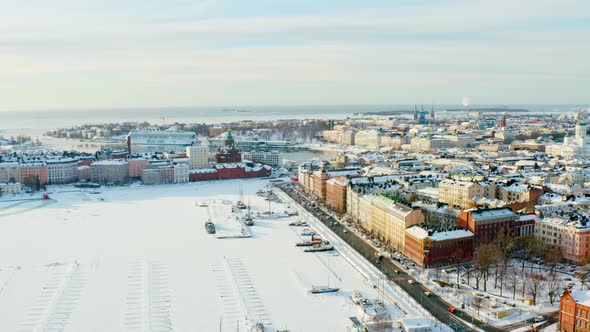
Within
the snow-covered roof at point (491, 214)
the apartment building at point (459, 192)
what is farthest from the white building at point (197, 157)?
the snow-covered roof at point (491, 214)

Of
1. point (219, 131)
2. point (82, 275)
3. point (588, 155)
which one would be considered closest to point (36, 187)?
point (82, 275)

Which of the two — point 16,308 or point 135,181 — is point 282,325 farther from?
point 135,181

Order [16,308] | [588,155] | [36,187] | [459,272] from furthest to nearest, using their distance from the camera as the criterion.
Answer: [588,155]
[36,187]
[459,272]
[16,308]

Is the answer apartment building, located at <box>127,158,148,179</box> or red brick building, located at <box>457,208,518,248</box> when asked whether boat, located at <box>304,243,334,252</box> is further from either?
apartment building, located at <box>127,158,148,179</box>

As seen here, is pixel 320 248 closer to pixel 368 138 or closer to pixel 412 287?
pixel 412 287

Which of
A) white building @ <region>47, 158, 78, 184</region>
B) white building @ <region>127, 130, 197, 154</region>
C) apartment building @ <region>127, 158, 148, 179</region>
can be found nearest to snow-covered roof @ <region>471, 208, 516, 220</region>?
apartment building @ <region>127, 158, 148, 179</region>

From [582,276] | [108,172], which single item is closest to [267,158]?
[108,172]
